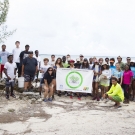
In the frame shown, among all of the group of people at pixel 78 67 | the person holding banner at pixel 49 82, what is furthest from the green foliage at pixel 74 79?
the person holding banner at pixel 49 82

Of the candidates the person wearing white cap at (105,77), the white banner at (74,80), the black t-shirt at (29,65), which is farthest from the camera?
the white banner at (74,80)

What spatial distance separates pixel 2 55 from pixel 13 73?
7.11 ft

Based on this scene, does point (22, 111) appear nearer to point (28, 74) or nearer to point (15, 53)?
point (28, 74)

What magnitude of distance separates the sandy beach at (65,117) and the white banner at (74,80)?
65 centimetres

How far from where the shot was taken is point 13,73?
10125mm

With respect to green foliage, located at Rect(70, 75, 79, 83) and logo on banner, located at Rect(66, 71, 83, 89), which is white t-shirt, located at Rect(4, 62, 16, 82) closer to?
logo on banner, located at Rect(66, 71, 83, 89)

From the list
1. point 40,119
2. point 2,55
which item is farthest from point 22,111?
point 2,55

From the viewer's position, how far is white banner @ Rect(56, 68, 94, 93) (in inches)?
448

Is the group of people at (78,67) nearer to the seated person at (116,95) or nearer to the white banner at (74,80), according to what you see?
the seated person at (116,95)

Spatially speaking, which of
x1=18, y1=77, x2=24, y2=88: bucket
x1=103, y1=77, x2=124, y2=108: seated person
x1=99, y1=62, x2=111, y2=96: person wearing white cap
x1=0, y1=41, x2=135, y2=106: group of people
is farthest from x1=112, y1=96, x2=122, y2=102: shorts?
x1=18, y1=77, x2=24, y2=88: bucket

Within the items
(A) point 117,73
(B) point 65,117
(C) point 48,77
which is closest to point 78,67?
(C) point 48,77

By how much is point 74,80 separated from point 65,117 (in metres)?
3.52

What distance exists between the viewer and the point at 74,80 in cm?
1148

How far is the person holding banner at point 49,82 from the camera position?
10.4 metres
